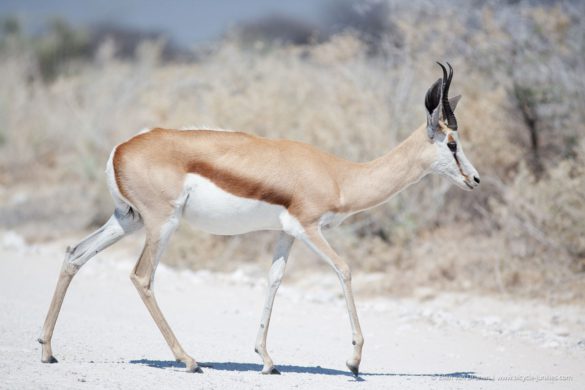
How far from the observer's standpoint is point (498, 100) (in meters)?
13.8

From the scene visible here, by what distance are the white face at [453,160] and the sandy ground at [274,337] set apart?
1.82 metres

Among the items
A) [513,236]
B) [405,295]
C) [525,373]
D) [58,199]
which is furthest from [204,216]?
[58,199]

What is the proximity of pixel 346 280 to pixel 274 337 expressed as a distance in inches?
86.6

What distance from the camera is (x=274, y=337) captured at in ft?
29.3

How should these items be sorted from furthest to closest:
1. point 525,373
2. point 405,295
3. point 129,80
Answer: point 129,80
point 405,295
point 525,373

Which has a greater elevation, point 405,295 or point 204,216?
point 405,295

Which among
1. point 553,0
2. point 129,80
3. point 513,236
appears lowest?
point 513,236

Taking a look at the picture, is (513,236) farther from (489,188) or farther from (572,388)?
(572,388)

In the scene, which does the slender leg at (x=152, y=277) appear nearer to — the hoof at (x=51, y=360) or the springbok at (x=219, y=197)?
the springbok at (x=219, y=197)

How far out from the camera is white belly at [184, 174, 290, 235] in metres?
6.93

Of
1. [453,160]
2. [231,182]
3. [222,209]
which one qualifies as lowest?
[222,209]

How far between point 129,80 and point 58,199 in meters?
7.55

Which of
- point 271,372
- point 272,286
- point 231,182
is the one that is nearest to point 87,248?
point 231,182

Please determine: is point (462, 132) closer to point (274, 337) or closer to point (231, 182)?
point (274, 337)
